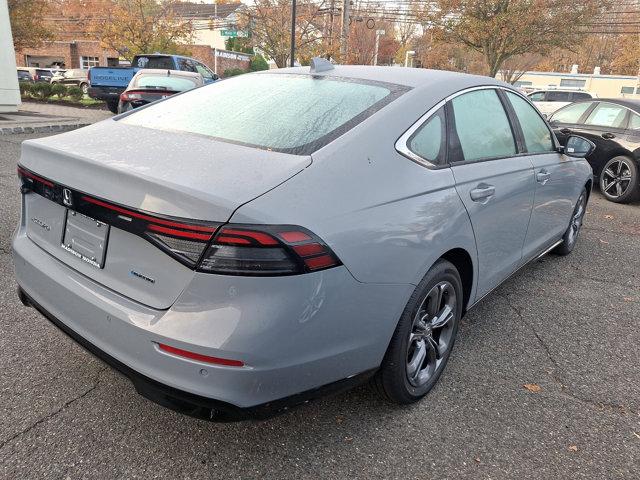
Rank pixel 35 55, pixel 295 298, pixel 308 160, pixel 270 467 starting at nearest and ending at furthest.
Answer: pixel 295 298
pixel 308 160
pixel 270 467
pixel 35 55

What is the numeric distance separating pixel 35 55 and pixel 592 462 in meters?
65.2

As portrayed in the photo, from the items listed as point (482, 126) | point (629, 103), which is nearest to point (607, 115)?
point (629, 103)

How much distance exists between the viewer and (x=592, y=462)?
226cm

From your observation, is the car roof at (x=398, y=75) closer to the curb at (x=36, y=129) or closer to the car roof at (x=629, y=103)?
the car roof at (x=629, y=103)

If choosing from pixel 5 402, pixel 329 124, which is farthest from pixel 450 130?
pixel 5 402

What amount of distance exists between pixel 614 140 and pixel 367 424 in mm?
7388

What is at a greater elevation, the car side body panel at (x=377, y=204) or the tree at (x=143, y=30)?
the tree at (x=143, y=30)

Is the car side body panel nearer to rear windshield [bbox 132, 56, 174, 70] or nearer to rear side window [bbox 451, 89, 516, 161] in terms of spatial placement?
rear side window [bbox 451, 89, 516, 161]

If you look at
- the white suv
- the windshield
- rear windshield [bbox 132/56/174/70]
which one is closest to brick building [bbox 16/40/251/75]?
rear windshield [bbox 132/56/174/70]

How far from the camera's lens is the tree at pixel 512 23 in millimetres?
21562

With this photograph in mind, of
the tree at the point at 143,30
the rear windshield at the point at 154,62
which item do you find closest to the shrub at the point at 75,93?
the rear windshield at the point at 154,62

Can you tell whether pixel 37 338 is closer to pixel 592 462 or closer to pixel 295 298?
pixel 295 298

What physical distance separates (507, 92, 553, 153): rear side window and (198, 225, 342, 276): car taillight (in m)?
2.44

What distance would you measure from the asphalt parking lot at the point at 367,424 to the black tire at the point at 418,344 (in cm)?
12
